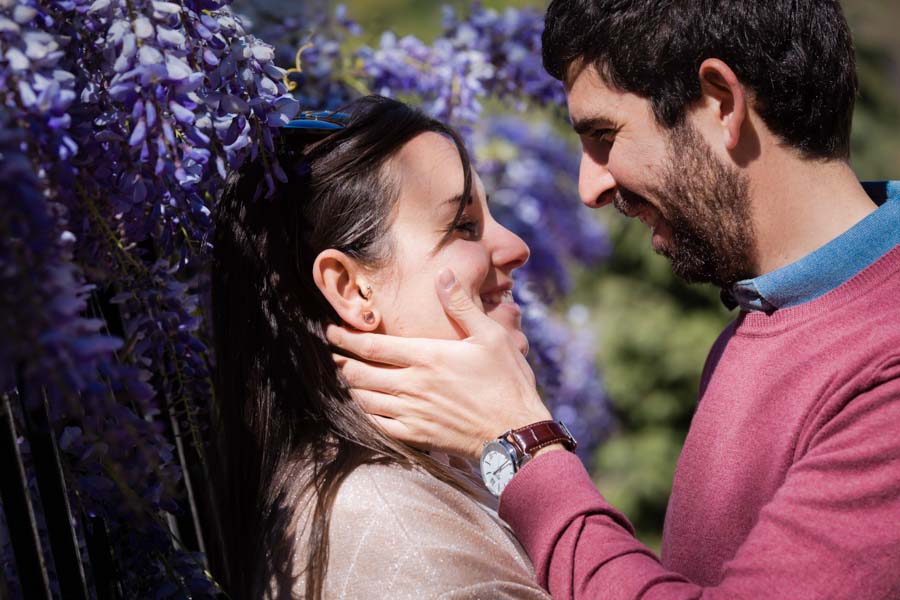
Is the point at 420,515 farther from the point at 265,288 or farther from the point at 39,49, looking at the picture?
the point at 39,49

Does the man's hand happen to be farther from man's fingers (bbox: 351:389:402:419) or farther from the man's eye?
the man's eye

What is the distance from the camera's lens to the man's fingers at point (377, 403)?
169 cm

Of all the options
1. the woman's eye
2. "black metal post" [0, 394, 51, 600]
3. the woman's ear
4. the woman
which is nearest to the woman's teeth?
the woman

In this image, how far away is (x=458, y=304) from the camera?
1.72 m

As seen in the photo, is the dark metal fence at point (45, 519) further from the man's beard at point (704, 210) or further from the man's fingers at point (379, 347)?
the man's beard at point (704, 210)

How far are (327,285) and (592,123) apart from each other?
0.65 m

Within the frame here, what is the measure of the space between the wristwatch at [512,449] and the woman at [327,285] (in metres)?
0.11

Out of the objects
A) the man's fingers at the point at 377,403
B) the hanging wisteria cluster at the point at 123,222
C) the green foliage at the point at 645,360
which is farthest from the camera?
the green foliage at the point at 645,360

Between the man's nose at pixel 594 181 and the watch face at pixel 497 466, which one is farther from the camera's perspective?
the man's nose at pixel 594 181

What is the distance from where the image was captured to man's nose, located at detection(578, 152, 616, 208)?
1.93 metres

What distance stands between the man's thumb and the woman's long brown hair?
0.14 meters

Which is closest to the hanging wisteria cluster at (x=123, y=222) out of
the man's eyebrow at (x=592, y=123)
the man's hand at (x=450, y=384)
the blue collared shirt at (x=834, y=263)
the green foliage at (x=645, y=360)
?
the man's hand at (x=450, y=384)

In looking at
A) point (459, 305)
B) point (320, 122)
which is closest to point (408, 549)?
point (459, 305)

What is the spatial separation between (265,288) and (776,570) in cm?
110
